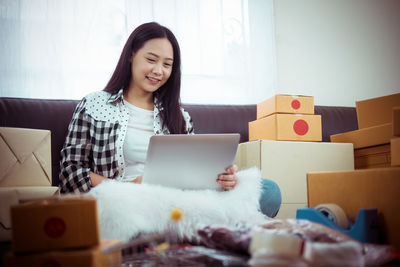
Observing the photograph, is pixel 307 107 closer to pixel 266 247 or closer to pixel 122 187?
pixel 122 187

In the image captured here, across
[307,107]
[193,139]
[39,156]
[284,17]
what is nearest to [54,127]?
[39,156]

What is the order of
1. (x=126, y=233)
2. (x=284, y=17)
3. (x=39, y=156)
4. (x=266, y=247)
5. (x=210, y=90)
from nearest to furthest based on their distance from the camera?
1. (x=266, y=247)
2. (x=126, y=233)
3. (x=39, y=156)
4. (x=210, y=90)
5. (x=284, y=17)

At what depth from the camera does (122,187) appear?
0.95 m

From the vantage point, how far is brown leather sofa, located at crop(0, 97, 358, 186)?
4.80ft

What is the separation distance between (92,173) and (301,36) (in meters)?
1.73

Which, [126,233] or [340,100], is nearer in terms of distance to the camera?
[126,233]

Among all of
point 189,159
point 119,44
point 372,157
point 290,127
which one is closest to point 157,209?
point 189,159

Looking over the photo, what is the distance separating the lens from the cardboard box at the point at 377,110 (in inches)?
52.1

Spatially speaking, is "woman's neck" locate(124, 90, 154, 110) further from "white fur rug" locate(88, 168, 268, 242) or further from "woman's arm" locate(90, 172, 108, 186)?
"white fur rug" locate(88, 168, 268, 242)

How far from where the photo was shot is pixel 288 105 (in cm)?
161

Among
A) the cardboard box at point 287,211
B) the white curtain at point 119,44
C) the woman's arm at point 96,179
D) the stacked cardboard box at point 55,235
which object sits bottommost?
the cardboard box at point 287,211

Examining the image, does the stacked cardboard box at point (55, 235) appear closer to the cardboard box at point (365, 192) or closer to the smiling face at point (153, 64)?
the cardboard box at point (365, 192)

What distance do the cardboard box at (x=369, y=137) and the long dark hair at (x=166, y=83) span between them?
2.37 ft

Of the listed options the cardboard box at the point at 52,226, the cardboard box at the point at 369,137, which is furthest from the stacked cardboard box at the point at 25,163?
the cardboard box at the point at 369,137
